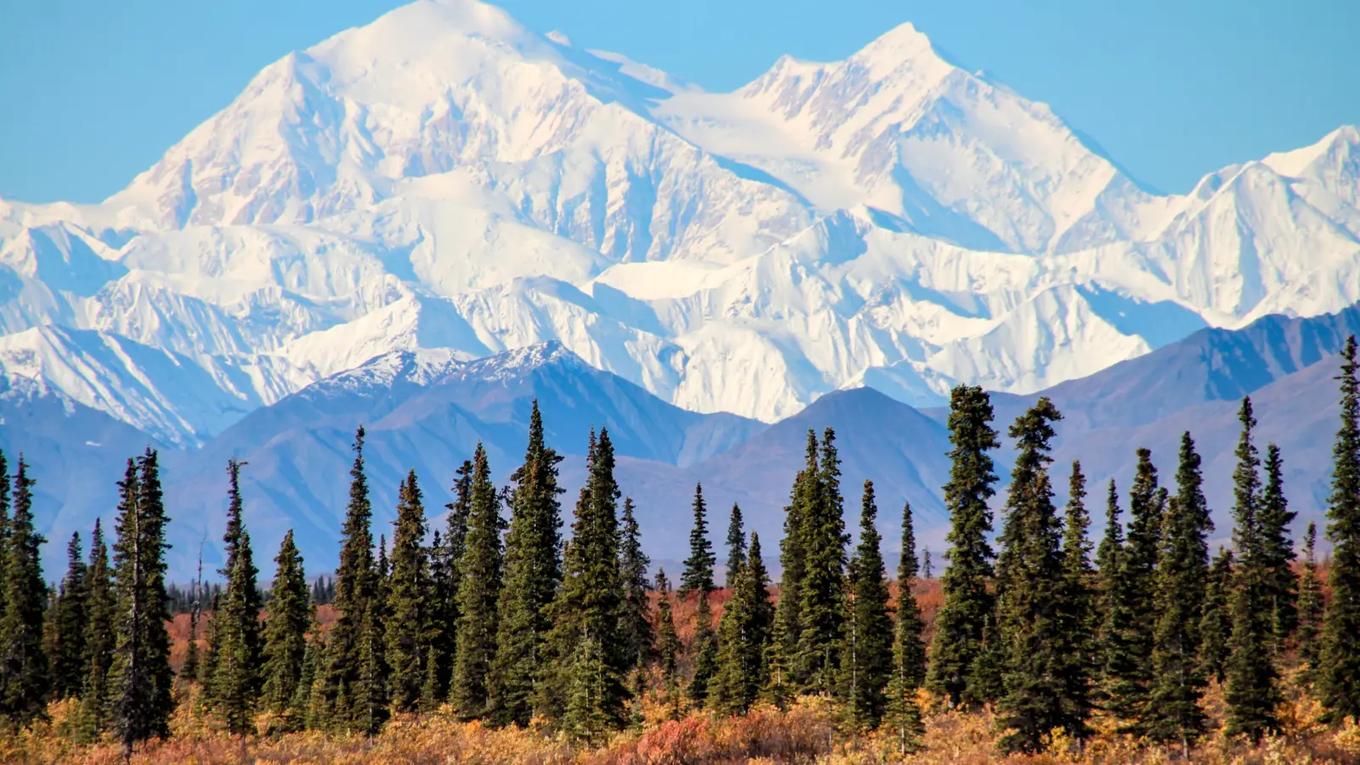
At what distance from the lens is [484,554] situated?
85625 millimetres

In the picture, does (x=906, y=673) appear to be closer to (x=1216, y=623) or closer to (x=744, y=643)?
(x=744, y=643)

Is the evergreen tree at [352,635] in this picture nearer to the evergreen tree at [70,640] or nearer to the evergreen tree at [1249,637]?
the evergreen tree at [70,640]

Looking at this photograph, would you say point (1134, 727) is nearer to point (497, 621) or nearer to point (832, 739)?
point (832, 739)

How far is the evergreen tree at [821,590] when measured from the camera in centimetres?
7544

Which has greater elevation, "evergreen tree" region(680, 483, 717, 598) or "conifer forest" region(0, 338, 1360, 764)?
"evergreen tree" region(680, 483, 717, 598)

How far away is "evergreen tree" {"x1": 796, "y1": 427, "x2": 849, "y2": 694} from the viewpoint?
75438 mm

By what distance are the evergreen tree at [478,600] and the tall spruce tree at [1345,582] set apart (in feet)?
121

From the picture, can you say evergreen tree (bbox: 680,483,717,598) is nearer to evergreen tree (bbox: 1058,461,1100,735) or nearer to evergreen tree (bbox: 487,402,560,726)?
evergreen tree (bbox: 487,402,560,726)

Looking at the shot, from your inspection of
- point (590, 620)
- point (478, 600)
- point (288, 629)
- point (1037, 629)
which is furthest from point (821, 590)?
point (288, 629)

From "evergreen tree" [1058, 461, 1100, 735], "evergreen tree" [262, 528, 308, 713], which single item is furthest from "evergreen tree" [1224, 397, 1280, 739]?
"evergreen tree" [262, 528, 308, 713]

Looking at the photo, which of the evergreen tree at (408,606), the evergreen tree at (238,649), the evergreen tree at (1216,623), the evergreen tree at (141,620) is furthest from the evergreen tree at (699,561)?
the evergreen tree at (141,620)

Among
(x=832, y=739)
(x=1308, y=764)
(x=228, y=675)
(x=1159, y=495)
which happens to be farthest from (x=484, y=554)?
(x=1308, y=764)

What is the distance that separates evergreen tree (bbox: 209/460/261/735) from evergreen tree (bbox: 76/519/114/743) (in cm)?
548

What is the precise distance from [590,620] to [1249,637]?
79.6ft
